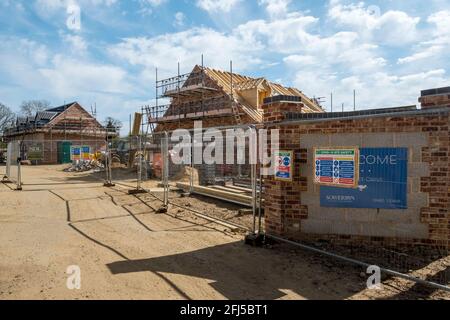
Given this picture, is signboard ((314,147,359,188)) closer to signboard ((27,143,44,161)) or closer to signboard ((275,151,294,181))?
signboard ((275,151,294,181))

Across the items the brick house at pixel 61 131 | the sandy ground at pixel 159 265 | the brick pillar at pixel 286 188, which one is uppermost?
the brick house at pixel 61 131

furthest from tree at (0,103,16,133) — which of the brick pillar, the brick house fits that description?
the brick pillar

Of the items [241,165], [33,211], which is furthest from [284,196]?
[33,211]

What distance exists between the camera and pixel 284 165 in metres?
6.67

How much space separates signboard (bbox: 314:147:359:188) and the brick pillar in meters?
0.42

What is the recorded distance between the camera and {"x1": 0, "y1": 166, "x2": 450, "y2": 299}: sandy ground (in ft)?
15.0

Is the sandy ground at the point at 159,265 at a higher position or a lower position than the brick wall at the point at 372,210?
lower

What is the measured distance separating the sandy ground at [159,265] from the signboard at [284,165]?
128 cm

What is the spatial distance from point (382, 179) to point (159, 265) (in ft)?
12.8

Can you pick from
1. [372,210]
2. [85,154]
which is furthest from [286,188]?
[85,154]

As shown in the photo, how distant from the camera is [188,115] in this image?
1185 inches

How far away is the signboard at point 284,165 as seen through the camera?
21.5ft

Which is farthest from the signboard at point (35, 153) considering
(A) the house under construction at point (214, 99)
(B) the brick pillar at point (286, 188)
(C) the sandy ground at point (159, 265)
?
(B) the brick pillar at point (286, 188)

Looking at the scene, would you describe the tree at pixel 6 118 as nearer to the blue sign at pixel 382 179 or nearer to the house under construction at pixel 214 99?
the house under construction at pixel 214 99
